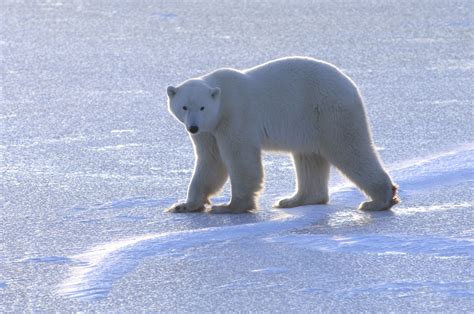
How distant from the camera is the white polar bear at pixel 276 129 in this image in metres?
5.01

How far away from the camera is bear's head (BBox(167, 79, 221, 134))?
492 cm

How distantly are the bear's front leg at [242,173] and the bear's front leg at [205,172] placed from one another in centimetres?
10

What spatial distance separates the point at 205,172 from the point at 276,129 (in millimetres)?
398

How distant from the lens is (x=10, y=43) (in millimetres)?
9984

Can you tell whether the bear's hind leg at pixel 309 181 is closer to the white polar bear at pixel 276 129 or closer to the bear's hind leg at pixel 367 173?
the white polar bear at pixel 276 129

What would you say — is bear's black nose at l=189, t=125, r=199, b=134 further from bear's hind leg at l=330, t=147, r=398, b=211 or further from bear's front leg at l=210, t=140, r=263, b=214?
bear's hind leg at l=330, t=147, r=398, b=211

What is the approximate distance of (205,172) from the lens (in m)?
5.16

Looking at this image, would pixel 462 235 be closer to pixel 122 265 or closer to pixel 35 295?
pixel 122 265

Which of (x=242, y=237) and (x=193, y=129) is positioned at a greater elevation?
(x=193, y=129)

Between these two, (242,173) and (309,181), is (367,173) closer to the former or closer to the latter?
(309,181)

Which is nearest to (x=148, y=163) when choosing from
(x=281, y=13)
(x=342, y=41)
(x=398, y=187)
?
(x=398, y=187)

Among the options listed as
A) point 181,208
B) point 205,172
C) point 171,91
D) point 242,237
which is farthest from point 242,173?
point 242,237

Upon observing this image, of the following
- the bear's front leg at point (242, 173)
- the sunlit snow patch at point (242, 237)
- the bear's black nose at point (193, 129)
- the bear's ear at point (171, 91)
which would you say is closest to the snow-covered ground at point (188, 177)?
the sunlit snow patch at point (242, 237)

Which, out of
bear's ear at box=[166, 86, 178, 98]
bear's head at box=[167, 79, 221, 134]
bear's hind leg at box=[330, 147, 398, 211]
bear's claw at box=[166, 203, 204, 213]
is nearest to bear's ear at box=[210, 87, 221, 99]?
bear's head at box=[167, 79, 221, 134]
